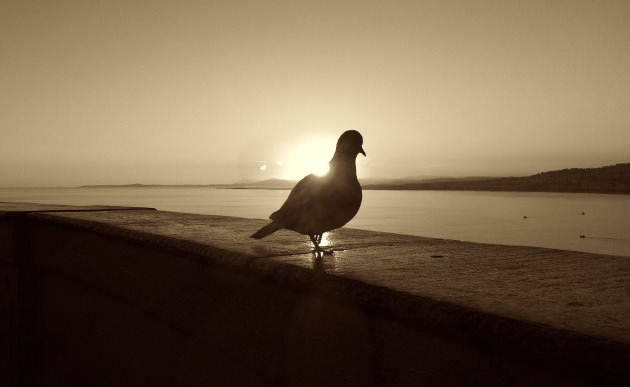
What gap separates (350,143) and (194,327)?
1.34m

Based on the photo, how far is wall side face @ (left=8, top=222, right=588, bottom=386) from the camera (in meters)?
1.60

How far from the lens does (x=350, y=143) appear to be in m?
2.98

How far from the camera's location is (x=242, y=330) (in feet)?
7.57

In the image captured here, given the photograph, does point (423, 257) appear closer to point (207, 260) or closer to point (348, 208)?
point (348, 208)

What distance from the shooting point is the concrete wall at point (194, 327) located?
4.95ft

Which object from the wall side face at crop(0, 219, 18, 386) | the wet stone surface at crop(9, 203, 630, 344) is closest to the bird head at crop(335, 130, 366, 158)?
the wet stone surface at crop(9, 203, 630, 344)

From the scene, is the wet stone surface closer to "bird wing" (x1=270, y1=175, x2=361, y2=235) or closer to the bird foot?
the bird foot

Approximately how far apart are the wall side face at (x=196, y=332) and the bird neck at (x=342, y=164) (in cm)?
88

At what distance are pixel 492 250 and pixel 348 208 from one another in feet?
2.75

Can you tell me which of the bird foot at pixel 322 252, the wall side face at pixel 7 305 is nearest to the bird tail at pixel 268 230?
the bird foot at pixel 322 252

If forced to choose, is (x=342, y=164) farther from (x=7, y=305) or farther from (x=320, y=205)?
(x=7, y=305)

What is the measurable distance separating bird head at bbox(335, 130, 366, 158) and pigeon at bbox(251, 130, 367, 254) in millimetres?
117

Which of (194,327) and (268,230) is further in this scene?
(268,230)

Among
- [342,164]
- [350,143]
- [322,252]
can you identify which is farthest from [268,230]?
[350,143]
